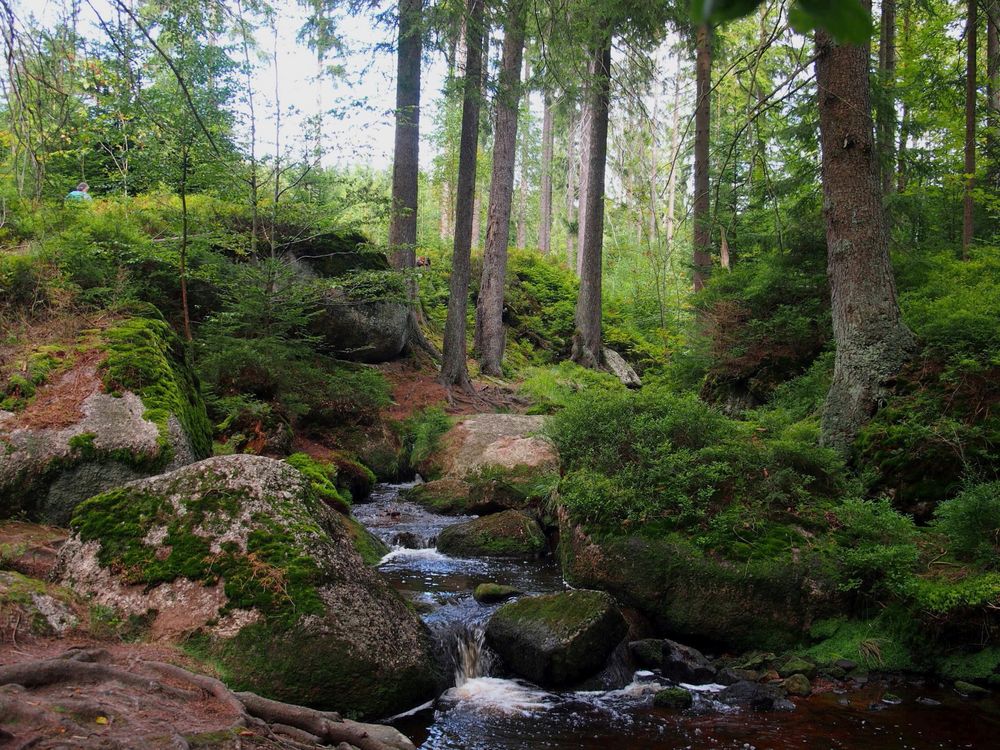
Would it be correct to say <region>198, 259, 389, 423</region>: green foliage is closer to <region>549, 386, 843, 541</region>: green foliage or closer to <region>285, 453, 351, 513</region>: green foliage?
<region>285, 453, 351, 513</region>: green foliage

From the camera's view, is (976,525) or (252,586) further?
(976,525)

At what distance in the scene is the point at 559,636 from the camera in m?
5.70

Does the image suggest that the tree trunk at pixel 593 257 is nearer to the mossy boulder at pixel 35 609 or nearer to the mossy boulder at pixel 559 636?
the mossy boulder at pixel 559 636

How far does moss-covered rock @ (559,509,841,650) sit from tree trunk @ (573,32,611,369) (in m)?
12.9

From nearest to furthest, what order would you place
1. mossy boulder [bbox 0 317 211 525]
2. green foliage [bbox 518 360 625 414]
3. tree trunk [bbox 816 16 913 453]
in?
mossy boulder [bbox 0 317 211 525], tree trunk [bbox 816 16 913 453], green foliage [bbox 518 360 625 414]

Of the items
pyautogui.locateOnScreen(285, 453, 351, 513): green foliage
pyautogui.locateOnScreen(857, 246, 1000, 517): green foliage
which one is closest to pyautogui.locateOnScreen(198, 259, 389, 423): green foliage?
pyautogui.locateOnScreen(285, 453, 351, 513): green foliage

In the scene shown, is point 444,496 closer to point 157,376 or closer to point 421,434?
point 421,434

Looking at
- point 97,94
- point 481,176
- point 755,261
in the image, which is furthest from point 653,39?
point 481,176

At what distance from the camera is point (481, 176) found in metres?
33.8

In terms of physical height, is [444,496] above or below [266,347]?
below

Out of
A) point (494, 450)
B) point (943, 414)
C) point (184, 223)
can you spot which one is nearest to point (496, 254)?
point (494, 450)

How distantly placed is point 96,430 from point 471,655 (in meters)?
4.02

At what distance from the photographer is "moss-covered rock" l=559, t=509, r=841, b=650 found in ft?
20.2

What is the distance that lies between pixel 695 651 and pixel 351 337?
10.2 m
